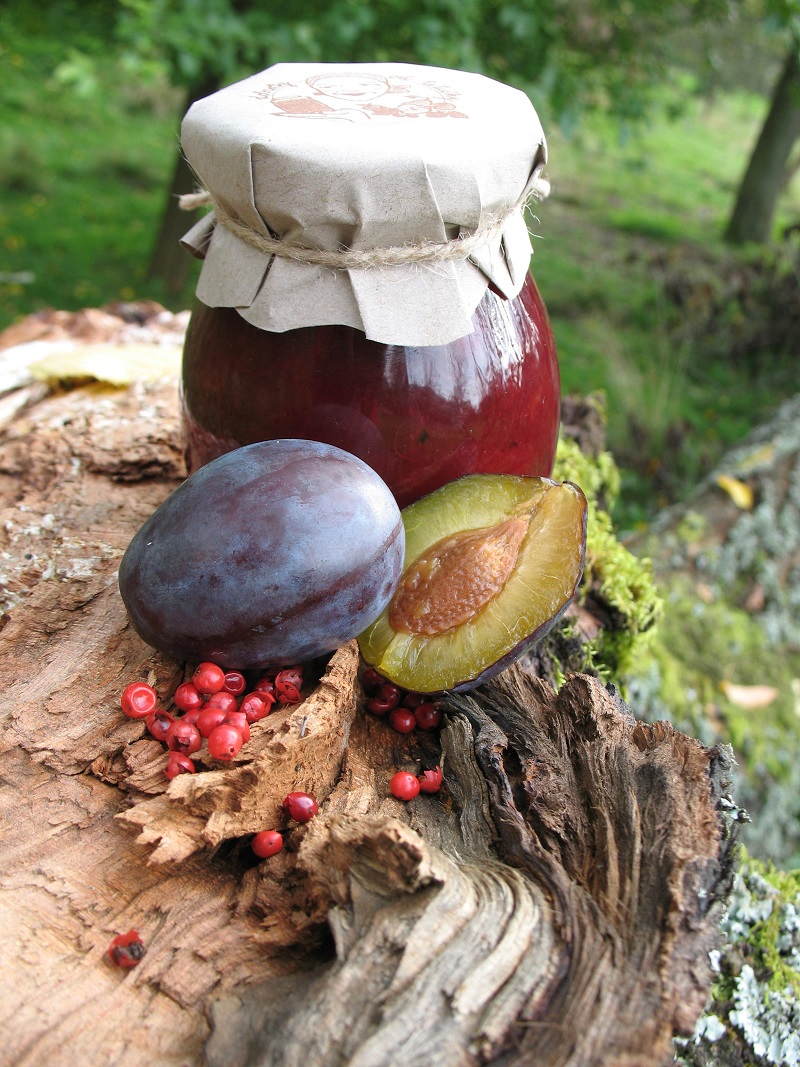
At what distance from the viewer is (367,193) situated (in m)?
1.32

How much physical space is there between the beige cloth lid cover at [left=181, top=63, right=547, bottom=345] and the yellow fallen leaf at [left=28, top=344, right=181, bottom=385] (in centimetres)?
87

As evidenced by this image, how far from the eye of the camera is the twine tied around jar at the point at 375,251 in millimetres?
1401

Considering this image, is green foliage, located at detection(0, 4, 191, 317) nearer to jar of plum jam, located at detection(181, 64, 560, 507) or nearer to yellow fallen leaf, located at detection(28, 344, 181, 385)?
yellow fallen leaf, located at detection(28, 344, 181, 385)

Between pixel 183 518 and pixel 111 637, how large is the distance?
1.10 ft

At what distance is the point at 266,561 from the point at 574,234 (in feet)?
23.5

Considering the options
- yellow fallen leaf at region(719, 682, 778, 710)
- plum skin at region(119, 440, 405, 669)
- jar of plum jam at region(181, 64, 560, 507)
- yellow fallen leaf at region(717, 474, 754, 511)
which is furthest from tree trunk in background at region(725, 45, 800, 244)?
plum skin at region(119, 440, 405, 669)

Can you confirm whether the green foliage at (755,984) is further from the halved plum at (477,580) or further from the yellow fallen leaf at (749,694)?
the yellow fallen leaf at (749,694)

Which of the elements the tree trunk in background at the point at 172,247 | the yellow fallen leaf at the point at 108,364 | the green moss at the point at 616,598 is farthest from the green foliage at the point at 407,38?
the green moss at the point at 616,598

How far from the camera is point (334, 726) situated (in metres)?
1.34

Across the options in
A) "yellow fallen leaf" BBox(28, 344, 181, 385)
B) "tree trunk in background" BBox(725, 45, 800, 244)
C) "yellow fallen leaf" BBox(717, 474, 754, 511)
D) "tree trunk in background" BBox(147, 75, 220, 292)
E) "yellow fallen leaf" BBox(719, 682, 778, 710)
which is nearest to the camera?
"yellow fallen leaf" BBox(28, 344, 181, 385)

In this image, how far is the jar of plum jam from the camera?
1.34 m

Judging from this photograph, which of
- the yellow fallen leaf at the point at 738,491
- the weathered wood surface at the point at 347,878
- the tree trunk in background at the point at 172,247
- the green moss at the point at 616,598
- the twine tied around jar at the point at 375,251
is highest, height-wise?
the twine tied around jar at the point at 375,251

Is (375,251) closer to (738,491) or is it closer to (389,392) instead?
(389,392)

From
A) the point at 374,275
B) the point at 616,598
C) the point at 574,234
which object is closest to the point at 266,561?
the point at 374,275
